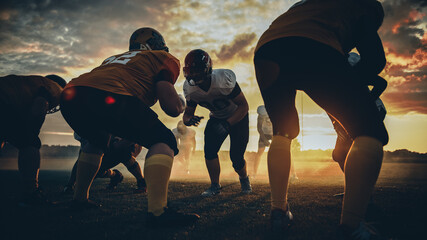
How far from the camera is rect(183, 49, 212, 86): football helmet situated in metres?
3.53

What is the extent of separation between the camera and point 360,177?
1468 mm

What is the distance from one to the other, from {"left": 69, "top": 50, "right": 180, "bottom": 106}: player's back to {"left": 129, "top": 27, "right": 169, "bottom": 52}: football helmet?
30 cm

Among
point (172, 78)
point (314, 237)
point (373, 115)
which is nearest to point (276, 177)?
point (314, 237)

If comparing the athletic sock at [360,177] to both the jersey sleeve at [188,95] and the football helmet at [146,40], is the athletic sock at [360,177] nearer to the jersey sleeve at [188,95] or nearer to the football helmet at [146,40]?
the football helmet at [146,40]

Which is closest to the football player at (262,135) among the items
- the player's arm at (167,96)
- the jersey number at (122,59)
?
the player's arm at (167,96)

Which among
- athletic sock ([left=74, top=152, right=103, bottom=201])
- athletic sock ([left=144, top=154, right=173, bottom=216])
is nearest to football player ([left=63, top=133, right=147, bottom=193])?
athletic sock ([left=74, top=152, right=103, bottom=201])

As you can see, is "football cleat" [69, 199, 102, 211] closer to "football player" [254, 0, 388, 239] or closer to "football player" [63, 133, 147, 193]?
"football player" [63, 133, 147, 193]

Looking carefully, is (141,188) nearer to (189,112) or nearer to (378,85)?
(189,112)

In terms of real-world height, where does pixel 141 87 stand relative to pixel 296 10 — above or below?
below

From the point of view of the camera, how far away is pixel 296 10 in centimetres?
187

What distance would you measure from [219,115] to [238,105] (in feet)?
1.28

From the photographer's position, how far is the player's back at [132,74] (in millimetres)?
2039

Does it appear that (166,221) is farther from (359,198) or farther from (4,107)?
(4,107)

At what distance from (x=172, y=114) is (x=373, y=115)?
1.58 m
